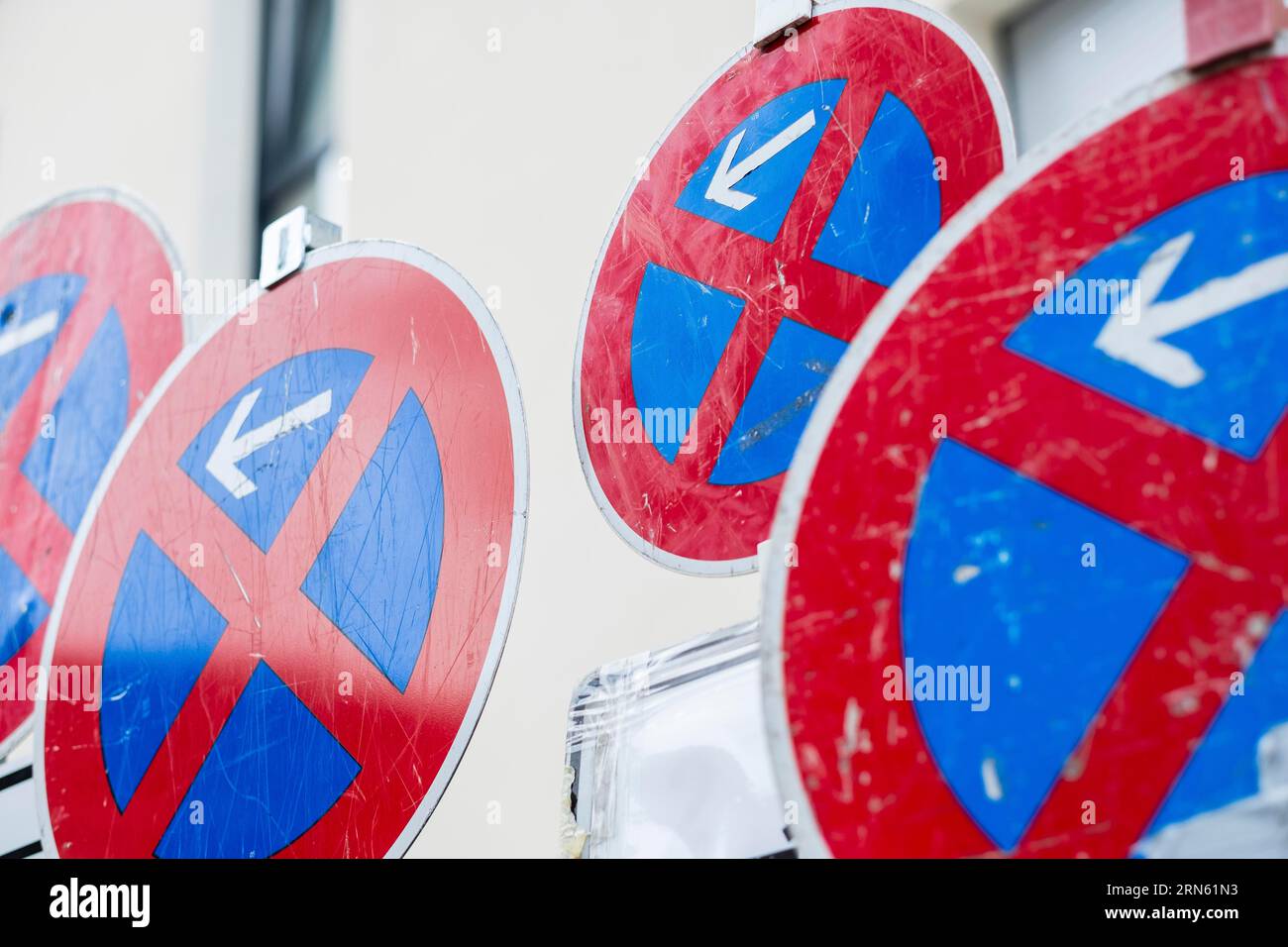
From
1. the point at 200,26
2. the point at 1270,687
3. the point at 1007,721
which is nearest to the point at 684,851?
the point at 1007,721

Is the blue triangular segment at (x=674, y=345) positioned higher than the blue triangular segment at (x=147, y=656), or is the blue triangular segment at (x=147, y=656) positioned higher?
the blue triangular segment at (x=674, y=345)

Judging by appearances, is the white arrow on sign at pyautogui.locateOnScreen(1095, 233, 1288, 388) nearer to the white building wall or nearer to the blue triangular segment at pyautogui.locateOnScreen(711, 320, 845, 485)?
the blue triangular segment at pyautogui.locateOnScreen(711, 320, 845, 485)

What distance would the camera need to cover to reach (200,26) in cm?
185

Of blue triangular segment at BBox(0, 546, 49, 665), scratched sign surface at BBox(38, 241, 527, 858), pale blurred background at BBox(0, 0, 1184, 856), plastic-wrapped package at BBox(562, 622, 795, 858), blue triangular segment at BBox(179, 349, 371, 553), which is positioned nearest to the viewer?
plastic-wrapped package at BBox(562, 622, 795, 858)

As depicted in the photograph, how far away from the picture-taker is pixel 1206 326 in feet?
2.00

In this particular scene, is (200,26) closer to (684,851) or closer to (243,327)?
(243,327)

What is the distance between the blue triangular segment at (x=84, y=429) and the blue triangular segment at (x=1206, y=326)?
129 cm

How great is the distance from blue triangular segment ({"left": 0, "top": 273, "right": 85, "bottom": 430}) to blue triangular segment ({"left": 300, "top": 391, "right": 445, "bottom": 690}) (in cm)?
85

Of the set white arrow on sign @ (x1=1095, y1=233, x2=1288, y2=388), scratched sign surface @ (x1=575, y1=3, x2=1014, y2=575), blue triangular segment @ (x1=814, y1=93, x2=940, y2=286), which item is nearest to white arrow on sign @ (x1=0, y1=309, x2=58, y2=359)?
scratched sign surface @ (x1=575, y1=3, x2=1014, y2=575)

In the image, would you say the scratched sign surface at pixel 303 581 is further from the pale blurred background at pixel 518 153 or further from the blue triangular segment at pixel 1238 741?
the blue triangular segment at pixel 1238 741

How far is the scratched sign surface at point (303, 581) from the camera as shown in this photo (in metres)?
1.06

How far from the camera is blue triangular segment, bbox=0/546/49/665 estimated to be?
1600 mm

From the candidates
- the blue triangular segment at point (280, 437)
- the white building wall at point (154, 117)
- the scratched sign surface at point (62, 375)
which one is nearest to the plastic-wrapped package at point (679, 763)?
the blue triangular segment at point (280, 437)

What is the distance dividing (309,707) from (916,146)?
68cm
